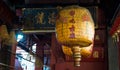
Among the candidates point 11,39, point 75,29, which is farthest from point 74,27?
point 11,39

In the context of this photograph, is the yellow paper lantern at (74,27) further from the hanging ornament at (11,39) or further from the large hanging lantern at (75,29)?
the hanging ornament at (11,39)

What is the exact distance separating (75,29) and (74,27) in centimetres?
3

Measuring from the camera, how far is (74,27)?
11.8 feet

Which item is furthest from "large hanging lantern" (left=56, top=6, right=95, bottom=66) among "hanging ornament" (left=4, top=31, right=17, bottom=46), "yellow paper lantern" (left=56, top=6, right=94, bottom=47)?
"hanging ornament" (left=4, top=31, right=17, bottom=46)

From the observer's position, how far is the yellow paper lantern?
11.5 feet

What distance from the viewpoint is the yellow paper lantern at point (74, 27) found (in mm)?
3510

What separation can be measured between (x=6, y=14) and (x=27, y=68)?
1085 cm

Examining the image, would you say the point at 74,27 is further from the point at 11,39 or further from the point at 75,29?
the point at 11,39

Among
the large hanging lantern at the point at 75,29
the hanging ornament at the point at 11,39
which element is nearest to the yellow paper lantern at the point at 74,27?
the large hanging lantern at the point at 75,29

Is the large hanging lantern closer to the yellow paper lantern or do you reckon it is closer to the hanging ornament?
the yellow paper lantern

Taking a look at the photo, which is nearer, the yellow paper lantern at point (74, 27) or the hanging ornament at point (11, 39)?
the yellow paper lantern at point (74, 27)

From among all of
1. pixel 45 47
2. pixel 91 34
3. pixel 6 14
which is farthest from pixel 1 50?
pixel 45 47

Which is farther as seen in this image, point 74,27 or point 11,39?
point 11,39

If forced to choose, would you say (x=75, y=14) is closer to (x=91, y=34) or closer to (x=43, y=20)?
(x=91, y=34)
